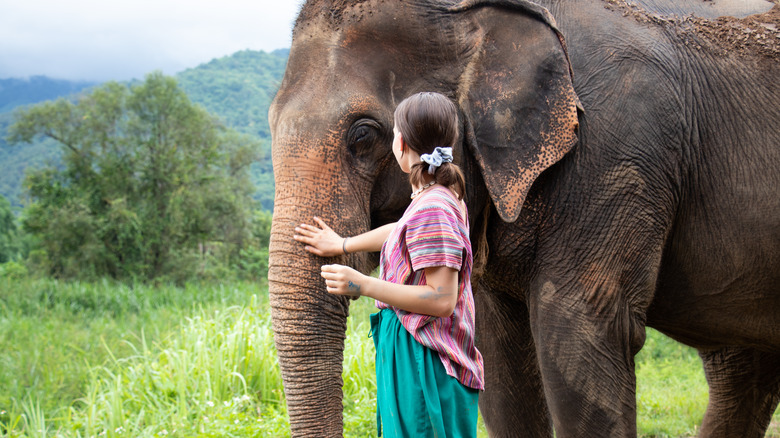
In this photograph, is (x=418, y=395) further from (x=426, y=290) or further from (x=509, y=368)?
(x=509, y=368)

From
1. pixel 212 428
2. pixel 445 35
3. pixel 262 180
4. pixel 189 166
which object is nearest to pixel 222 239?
pixel 189 166

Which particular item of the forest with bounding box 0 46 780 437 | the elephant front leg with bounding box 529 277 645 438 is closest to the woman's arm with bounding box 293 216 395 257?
the elephant front leg with bounding box 529 277 645 438

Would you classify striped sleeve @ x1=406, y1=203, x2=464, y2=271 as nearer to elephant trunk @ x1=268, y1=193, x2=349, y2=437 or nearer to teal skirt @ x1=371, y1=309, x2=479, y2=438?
teal skirt @ x1=371, y1=309, x2=479, y2=438

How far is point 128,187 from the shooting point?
27219 millimetres

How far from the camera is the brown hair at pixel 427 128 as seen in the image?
2.05 m

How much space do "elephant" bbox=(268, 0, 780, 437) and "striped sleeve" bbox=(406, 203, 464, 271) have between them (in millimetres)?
466

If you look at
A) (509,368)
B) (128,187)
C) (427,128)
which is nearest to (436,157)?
(427,128)

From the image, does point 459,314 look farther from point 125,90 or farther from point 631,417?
point 125,90

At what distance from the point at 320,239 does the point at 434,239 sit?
491mm

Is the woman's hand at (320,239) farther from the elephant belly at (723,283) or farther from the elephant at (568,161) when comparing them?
the elephant belly at (723,283)

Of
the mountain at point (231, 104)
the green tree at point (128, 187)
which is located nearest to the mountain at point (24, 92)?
the mountain at point (231, 104)

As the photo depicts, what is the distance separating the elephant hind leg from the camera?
3779mm

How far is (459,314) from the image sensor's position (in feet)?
7.22

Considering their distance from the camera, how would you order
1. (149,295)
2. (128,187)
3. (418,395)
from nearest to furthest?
(418,395), (149,295), (128,187)
